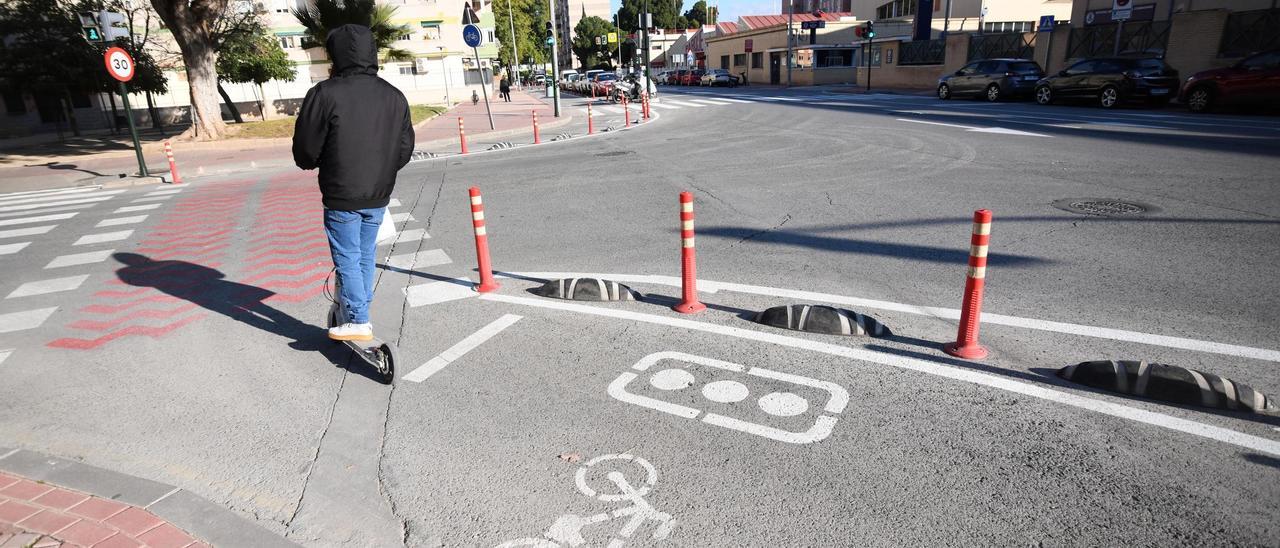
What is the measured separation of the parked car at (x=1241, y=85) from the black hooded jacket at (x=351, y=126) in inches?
816

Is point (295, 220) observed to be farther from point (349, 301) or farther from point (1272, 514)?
point (1272, 514)

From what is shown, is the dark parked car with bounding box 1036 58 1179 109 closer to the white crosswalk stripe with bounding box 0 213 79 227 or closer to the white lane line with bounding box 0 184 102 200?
the white crosswalk stripe with bounding box 0 213 79 227

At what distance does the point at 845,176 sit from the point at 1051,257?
4.92 metres

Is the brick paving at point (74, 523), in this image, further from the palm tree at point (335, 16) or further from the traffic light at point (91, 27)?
the palm tree at point (335, 16)

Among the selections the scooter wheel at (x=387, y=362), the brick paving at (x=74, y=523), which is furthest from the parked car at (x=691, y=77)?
the brick paving at (x=74, y=523)

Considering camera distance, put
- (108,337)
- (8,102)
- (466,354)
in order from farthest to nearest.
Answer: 1. (8,102)
2. (108,337)
3. (466,354)

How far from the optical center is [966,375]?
13.7 ft

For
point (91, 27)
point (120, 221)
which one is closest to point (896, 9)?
point (91, 27)

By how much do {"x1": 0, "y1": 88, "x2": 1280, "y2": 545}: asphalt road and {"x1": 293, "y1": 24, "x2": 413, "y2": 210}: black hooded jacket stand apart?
1.27 meters

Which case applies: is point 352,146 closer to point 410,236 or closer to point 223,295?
point 223,295

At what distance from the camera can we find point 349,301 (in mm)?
4523

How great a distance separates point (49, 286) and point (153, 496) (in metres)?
5.47

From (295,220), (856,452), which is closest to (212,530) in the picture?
(856,452)

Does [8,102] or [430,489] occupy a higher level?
[8,102]
